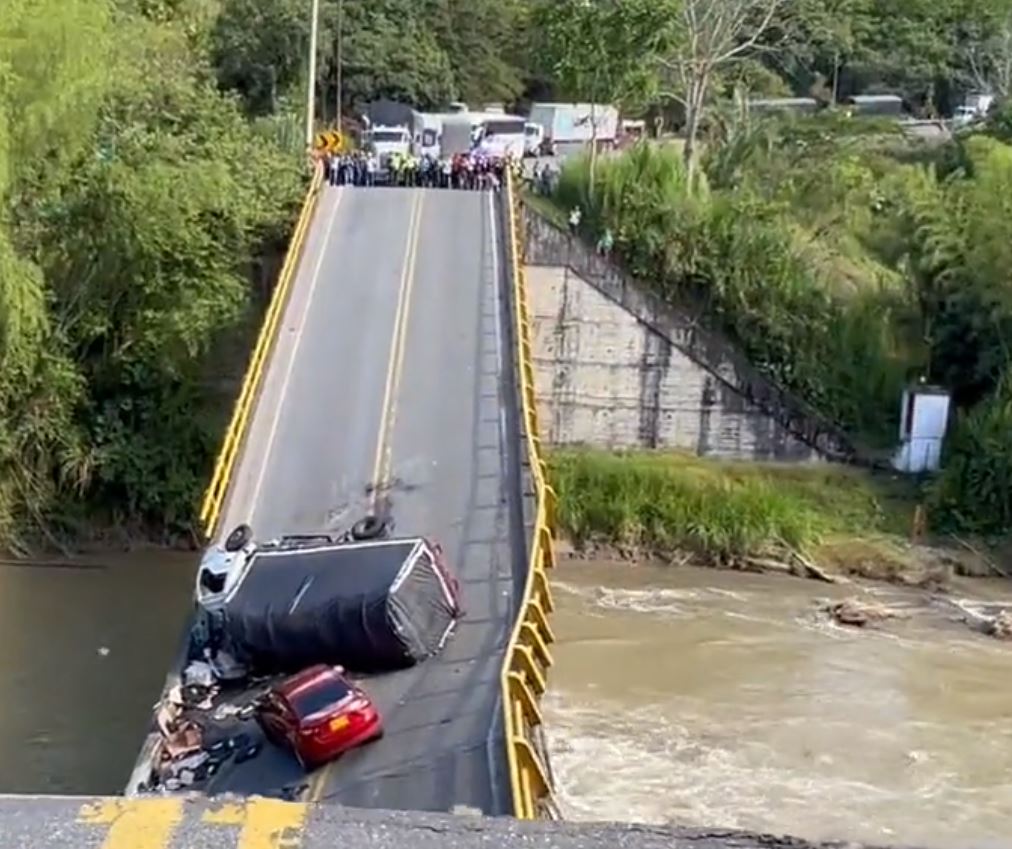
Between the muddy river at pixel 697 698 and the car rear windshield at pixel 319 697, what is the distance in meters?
4.89

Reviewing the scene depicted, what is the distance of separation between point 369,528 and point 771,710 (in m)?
7.10

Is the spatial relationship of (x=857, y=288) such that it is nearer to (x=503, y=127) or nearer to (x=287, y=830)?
(x=503, y=127)

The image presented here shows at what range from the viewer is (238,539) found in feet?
48.8

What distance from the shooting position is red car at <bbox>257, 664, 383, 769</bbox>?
11859mm

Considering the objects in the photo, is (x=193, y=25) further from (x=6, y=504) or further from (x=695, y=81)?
(x=6, y=504)

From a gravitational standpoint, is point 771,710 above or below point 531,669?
below

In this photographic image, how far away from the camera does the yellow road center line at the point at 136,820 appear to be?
10.4 feet

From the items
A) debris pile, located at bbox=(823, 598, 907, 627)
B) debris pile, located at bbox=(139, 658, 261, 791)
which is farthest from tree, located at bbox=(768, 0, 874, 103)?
debris pile, located at bbox=(139, 658, 261, 791)

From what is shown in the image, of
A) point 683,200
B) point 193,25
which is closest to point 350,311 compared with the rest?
point 683,200

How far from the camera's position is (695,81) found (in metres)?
33.8

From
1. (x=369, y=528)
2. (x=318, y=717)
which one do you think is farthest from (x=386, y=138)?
(x=318, y=717)

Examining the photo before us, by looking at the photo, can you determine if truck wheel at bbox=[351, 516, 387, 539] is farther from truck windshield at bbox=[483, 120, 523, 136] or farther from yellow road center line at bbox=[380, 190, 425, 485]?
truck windshield at bbox=[483, 120, 523, 136]

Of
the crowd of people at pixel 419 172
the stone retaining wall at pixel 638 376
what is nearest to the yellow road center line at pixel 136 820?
the crowd of people at pixel 419 172

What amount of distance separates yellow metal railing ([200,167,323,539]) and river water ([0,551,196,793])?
2383mm
